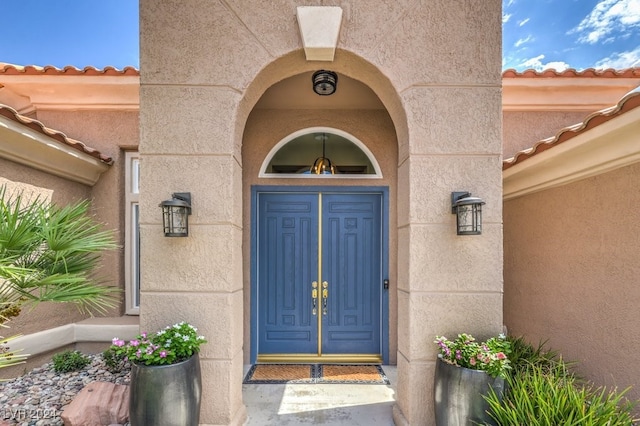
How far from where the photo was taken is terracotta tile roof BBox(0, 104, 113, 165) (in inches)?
130

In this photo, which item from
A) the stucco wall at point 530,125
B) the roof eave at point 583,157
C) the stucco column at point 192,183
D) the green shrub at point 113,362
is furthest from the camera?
the stucco wall at point 530,125

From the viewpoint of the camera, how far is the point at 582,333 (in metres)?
3.47

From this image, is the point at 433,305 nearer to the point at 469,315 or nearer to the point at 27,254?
the point at 469,315

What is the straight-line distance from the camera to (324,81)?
3.76m

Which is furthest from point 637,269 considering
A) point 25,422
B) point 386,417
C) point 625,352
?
point 25,422

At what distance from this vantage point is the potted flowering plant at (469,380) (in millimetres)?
2482

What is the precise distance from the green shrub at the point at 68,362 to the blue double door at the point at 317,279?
91.0 inches

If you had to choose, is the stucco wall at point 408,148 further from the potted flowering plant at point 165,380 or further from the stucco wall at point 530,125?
the stucco wall at point 530,125

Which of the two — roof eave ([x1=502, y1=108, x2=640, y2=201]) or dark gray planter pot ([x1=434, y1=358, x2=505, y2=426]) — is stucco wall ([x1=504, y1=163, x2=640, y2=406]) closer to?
roof eave ([x1=502, y1=108, x2=640, y2=201])

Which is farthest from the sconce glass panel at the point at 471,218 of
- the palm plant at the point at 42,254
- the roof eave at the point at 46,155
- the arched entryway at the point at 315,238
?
the roof eave at the point at 46,155

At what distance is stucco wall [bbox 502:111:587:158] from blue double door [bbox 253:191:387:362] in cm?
274

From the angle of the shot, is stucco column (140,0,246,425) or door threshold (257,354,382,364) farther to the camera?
door threshold (257,354,382,364)

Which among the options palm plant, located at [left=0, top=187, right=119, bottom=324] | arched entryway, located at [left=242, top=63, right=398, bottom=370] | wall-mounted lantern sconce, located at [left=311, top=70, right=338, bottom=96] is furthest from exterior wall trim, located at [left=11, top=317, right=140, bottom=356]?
wall-mounted lantern sconce, located at [left=311, top=70, right=338, bottom=96]

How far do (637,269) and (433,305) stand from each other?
77.0 inches
